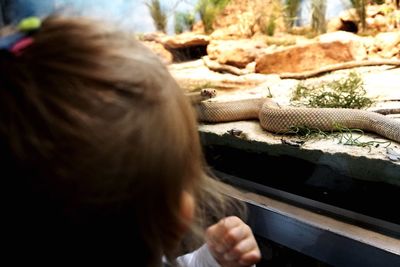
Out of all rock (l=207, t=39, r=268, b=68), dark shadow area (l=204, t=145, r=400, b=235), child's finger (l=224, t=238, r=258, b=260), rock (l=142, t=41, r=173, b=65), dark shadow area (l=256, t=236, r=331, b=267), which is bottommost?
dark shadow area (l=256, t=236, r=331, b=267)

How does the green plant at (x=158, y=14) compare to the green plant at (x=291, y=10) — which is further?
the green plant at (x=291, y=10)

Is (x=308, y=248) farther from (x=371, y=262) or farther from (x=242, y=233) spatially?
(x=242, y=233)

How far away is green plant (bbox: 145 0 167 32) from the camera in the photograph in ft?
5.78

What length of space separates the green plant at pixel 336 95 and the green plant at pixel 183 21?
0.67 metres

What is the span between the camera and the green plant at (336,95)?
1.77m

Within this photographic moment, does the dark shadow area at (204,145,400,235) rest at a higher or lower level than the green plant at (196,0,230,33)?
lower

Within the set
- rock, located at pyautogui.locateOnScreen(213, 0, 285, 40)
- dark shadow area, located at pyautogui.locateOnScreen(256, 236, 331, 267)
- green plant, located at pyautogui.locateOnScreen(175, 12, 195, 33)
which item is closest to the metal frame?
dark shadow area, located at pyautogui.locateOnScreen(256, 236, 331, 267)

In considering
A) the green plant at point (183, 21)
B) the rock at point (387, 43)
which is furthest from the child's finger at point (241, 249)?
the rock at point (387, 43)

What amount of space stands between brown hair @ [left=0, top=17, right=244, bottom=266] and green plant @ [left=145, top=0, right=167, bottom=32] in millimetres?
1227

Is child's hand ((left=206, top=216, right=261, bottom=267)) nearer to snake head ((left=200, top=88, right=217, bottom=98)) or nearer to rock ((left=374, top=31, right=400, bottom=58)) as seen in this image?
snake head ((left=200, top=88, right=217, bottom=98))

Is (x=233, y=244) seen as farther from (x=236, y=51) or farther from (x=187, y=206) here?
(x=236, y=51)

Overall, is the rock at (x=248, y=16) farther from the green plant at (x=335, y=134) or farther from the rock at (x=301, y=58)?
the green plant at (x=335, y=134)

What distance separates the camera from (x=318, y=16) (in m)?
2.50

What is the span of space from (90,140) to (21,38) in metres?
0.16
